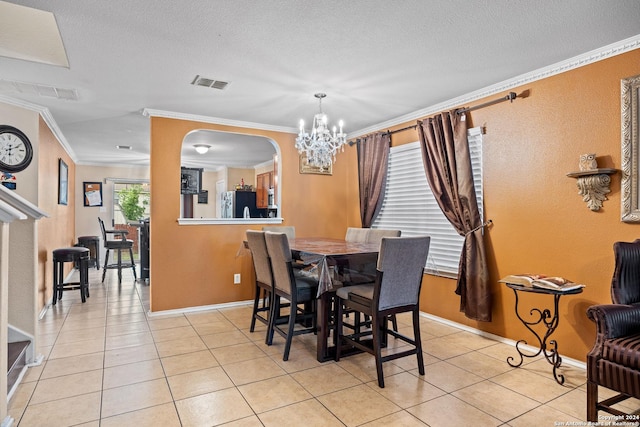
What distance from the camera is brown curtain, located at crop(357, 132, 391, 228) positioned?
4645 millimetres

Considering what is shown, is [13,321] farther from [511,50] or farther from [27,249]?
[511,50]

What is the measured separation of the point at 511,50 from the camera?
2.65 meters

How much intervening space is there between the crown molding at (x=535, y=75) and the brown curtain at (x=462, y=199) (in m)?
0.17

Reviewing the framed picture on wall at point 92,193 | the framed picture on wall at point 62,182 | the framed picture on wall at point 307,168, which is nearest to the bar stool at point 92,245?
the framed picture on wall at point 92,193

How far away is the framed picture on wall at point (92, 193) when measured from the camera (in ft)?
25.9

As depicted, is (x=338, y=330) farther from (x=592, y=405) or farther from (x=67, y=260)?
(x=67, y=260)

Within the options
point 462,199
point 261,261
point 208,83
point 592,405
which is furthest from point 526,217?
point 208,83

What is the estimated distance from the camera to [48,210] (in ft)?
15.3

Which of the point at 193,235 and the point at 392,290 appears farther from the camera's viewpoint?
the point at 193,235

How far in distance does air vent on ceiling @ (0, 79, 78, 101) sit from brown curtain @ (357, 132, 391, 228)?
10.7 feet

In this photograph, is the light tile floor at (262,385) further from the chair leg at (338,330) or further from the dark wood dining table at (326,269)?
the dark wood dining table at (326,269)

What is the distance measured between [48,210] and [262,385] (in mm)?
3903

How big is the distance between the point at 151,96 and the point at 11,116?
156 cm

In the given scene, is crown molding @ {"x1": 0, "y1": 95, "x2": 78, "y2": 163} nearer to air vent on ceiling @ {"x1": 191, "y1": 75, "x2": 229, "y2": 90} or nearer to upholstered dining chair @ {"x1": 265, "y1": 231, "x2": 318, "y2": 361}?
air vent on ceiling @ {"x1": 191, "y1": 75, "x2": 229, "y2": 90}
